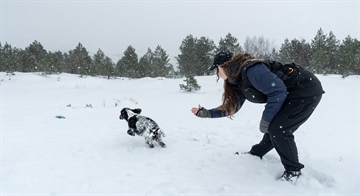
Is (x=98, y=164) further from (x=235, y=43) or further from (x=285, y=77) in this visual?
(x=235, y=43)

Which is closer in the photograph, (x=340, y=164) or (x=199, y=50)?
(x=340, y=164)

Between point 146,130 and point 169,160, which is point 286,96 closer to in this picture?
point 169,160

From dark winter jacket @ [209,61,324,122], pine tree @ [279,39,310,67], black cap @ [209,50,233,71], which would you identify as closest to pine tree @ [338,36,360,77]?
pine tree @ [279,39,310,67]

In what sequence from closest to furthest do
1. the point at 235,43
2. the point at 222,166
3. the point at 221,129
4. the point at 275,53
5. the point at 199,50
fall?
the point at 222,166, the point at 221,129, the point at 235,43, the point at 199,50, the point at 275,53

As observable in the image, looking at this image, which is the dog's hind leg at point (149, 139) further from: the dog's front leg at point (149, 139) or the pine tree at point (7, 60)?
the pine tree at point (7, 60)

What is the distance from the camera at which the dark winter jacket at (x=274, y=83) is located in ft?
6.86

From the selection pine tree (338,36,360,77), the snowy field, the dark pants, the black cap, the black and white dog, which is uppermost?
pine tree (338,36,360,77)

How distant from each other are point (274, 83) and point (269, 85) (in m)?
0.05

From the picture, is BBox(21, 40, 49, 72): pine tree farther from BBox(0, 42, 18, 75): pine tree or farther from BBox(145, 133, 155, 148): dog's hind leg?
BBox(145, 133, 155, 148): dog's hind leg

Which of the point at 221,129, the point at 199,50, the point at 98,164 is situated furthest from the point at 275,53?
the point at 98,164

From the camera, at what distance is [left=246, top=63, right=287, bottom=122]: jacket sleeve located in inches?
81.5

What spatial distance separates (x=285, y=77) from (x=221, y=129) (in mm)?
2716

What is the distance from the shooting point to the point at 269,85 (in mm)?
2070

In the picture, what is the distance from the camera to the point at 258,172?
279cm
